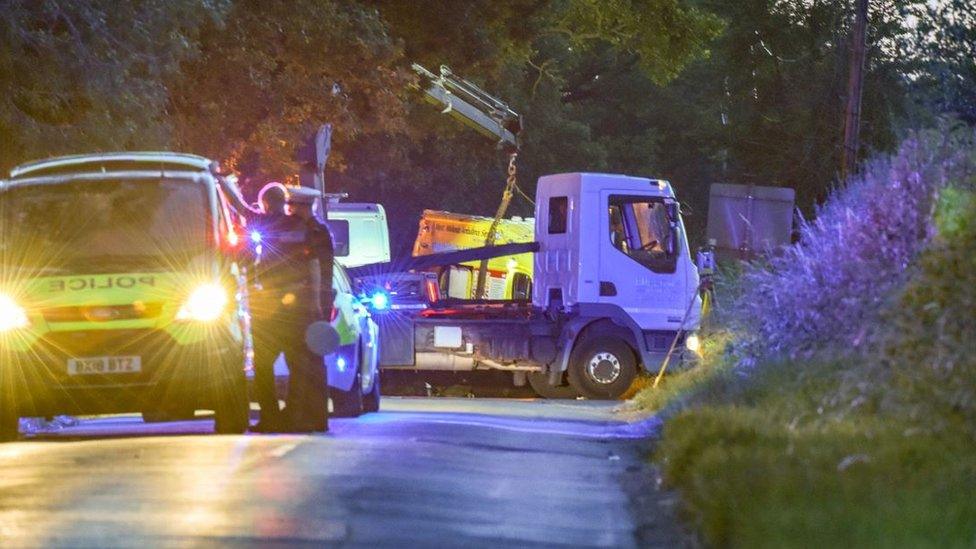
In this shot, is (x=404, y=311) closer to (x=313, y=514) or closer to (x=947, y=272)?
(x=947, y=272)

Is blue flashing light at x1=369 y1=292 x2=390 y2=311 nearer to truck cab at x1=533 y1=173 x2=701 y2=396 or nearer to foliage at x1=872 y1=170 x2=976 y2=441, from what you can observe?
truck cab at x1=533 y1=173 x2=701 y2=396

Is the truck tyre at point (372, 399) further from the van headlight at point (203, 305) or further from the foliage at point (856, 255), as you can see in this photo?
the van headlight at point (203, 305)

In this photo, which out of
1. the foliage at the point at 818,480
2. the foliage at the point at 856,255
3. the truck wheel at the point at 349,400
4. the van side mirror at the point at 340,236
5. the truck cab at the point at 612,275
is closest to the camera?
the foliage at the point at 818,480

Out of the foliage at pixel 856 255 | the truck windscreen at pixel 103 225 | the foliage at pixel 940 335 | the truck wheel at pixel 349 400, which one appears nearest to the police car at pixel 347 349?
the truck wheel at pixel 349 400

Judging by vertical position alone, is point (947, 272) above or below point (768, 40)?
below

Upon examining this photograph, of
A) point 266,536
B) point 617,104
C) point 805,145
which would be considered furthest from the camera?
point 617,104

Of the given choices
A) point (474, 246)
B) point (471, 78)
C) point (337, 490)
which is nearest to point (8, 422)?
point (337, 490)

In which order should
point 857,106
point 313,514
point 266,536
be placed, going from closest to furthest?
point 266,536
point 313,514
point 857,106

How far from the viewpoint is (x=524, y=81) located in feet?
178

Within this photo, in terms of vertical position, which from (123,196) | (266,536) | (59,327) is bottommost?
(266,536)

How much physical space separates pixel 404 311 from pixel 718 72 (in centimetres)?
3345

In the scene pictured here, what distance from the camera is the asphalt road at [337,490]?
898 cm

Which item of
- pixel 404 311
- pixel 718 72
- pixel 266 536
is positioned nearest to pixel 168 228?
pixel 266 536

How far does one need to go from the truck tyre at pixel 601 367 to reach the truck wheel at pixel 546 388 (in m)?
0.68
